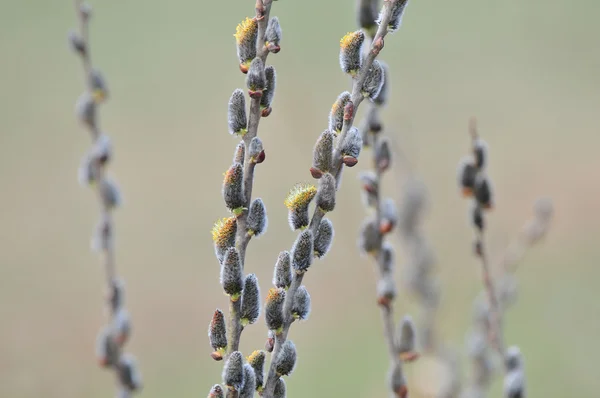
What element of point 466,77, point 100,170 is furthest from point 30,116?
point 100,170

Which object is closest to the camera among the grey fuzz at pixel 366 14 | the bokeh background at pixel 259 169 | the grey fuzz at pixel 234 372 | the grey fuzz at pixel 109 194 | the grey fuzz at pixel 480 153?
the grey fuzz at pixel 234 372

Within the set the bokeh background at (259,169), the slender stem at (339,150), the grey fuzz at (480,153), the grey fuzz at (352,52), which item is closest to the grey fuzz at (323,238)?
the slender stem at (339,150)

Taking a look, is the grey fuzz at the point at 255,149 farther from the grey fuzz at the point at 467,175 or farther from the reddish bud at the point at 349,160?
the grey fuzz at the point at 467,175

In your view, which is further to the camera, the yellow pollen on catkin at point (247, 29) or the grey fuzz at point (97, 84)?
the grey fuzz at point (97, 84)

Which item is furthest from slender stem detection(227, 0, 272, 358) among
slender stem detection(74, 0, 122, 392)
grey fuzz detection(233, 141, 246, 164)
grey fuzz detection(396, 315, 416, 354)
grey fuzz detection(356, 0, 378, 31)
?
slender stem detection(74, 0, 122, 392)

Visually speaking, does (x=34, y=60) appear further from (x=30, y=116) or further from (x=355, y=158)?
(x=355, y=158)

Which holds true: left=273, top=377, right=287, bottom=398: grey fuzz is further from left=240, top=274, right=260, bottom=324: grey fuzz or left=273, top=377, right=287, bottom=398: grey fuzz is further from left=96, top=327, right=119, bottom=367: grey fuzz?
left=96, top=327, right=119, bottom=367: grey fuzz

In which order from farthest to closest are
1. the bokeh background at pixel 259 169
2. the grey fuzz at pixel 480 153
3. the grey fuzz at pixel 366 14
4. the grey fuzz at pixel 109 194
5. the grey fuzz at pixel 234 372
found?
the bokeh background at pixel 259 169 < the grey fuzz at pixel 109 194 < the grey fuzz at pixel 480 153 < the grey fuzz at pixel 366 14 < the grey fuzz at pixel 234 372
